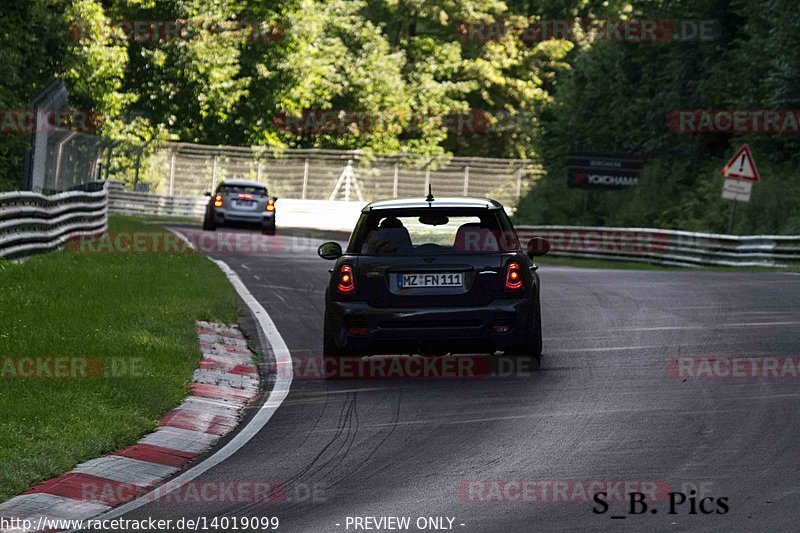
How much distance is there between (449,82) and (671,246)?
34052mm

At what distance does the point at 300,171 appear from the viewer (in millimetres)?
56938

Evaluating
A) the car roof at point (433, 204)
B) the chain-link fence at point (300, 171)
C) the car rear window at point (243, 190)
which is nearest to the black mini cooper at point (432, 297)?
the car roof at point (433, 204)

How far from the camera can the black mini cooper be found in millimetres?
11570

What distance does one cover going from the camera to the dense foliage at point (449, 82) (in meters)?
36.2

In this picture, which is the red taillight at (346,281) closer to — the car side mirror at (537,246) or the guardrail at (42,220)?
the car side mirror at (537,246)

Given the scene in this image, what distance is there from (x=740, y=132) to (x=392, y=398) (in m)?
29.9

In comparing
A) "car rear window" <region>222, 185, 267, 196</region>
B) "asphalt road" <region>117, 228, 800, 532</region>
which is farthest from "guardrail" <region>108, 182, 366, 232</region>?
"asphalt road" <region>117, 228, 800, 532</region>

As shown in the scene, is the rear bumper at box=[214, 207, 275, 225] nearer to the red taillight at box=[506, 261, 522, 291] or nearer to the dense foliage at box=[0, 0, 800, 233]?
the dense foliage at box=[0, 0, 800, 233]

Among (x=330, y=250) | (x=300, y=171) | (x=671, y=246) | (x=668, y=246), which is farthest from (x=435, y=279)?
(x=300, y=171)

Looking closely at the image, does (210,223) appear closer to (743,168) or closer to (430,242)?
(743,168)

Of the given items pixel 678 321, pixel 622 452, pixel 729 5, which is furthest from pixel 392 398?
pixel 729 5

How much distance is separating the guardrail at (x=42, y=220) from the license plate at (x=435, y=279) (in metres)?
9.13

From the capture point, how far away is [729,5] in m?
41.6

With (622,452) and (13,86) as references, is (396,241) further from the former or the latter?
(13,86)
